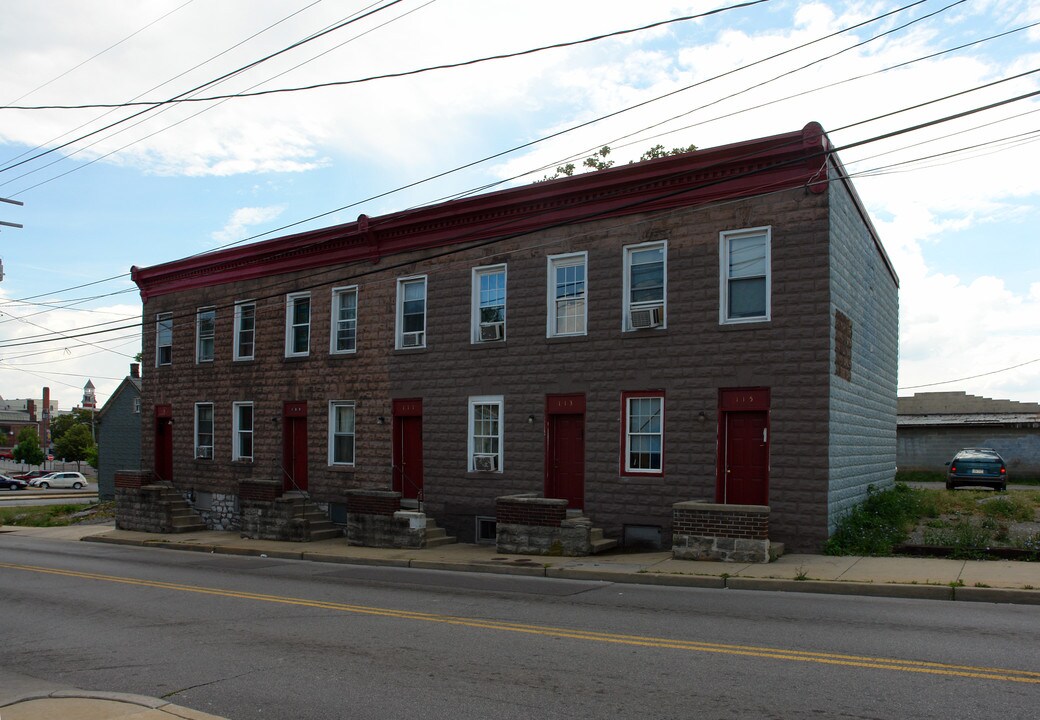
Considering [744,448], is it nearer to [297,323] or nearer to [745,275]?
[745,275]

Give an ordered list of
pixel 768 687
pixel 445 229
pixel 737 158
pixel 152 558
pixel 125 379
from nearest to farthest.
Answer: pixel 768 687
pixel 737 158
pixel 152 558
pixel 445 229
pixel 125 379

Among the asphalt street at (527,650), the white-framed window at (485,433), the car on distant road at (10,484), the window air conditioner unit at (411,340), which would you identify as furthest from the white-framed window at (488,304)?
the car on distant road at (10,484)

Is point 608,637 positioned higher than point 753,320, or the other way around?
point 753,320

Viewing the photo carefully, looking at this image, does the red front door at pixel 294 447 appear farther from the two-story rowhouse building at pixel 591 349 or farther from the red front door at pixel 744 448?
A: the red front door at pixel 744 448

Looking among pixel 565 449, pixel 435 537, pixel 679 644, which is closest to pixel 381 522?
pixel 435 537

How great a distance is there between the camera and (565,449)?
61.0 ft

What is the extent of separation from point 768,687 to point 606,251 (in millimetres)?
12074

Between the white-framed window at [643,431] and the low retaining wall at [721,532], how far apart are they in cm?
209

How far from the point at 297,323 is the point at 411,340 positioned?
4.46 meters

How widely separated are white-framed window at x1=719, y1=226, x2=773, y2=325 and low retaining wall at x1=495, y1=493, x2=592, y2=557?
471 centimetres

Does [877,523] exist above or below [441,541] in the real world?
above

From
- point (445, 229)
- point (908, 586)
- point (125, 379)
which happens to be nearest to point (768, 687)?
point (908, 586)

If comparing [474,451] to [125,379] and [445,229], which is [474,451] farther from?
[125,379]

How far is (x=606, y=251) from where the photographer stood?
18000 millimetres
